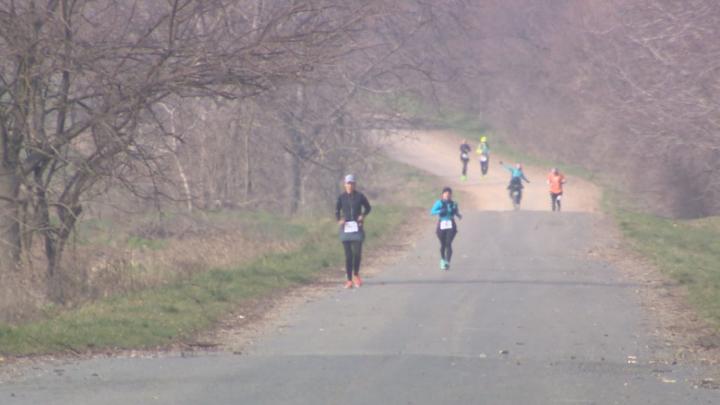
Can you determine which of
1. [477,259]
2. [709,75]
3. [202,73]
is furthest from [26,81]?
[709,75]

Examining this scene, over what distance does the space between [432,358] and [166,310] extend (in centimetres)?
407

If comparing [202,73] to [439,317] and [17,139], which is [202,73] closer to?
[17,139]

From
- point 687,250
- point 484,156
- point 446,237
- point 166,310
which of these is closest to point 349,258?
point 446,237

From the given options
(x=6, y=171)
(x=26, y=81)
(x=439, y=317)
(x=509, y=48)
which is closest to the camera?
(x=439, y=317)

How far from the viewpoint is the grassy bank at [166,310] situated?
36.5ft

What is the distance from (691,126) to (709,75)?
1417 millimetres

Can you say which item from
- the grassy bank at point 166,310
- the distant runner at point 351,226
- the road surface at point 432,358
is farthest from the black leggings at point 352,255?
the grassy bank at point 166,310

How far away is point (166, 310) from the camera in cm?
1333

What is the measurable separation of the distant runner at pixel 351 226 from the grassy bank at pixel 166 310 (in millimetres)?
924

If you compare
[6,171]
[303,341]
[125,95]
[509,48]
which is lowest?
[303,341]

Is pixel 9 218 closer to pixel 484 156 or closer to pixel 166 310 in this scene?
pixel 166 310

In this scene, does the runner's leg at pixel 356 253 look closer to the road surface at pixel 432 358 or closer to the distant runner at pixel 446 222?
the road surface at pixel 432 358

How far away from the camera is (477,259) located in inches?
823

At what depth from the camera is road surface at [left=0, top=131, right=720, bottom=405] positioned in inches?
345
